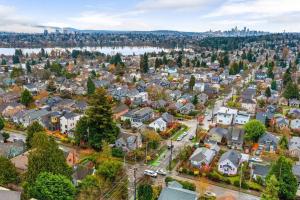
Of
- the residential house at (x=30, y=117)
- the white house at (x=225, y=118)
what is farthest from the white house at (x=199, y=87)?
the residential house at (x=30, y=117)

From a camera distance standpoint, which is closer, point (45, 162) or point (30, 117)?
point (45, 162)

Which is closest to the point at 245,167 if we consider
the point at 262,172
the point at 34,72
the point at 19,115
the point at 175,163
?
the point at 262,172

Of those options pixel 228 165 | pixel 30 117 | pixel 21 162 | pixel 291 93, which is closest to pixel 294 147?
pixel 228 165

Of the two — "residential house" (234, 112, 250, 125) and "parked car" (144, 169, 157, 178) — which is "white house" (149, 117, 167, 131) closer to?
"residential house" (234, 112, 250, 125)

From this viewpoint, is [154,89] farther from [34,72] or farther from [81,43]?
[81,43]

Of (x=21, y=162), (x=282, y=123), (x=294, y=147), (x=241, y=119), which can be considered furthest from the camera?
(x=241, y=119)

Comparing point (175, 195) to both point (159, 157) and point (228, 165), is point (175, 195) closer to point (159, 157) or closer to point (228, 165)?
point (228, 165)

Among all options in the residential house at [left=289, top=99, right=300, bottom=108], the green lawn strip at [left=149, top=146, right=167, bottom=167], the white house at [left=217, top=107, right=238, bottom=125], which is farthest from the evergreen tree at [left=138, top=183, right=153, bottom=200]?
the residential house at [left=289, top=99, right=300, bottom=108]

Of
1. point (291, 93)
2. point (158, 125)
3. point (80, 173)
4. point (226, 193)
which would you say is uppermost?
point (291, 93)
